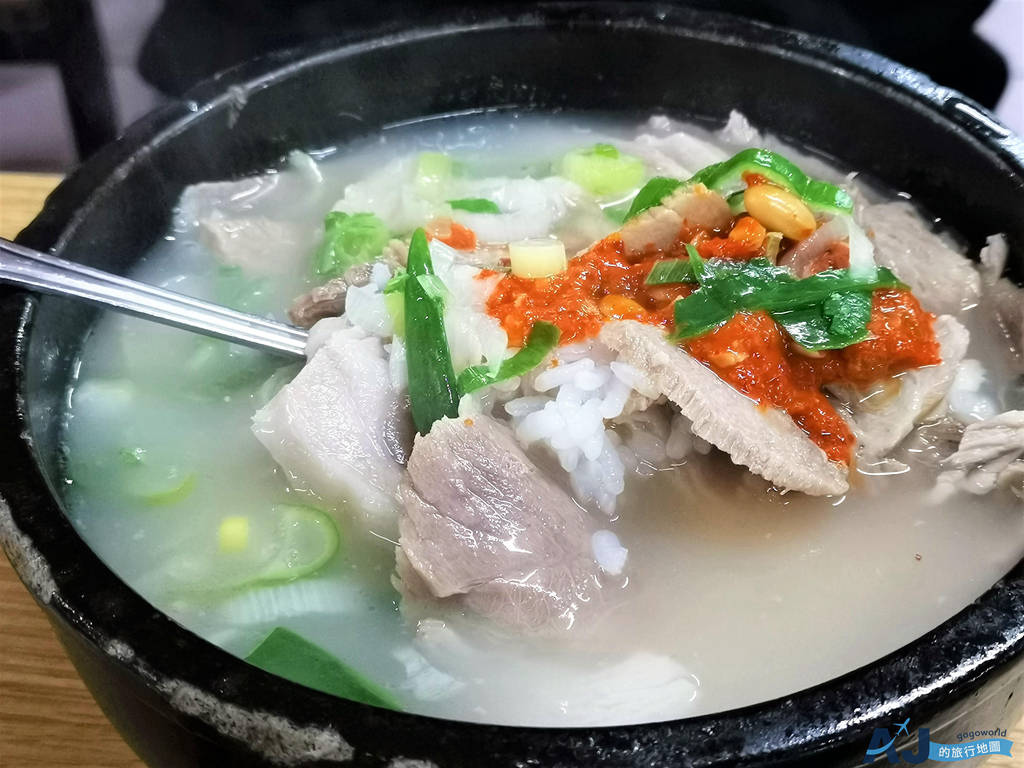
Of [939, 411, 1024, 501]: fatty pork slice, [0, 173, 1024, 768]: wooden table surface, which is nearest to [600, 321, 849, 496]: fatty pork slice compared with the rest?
[939, 411, 1024, 501]: fatty pork slice

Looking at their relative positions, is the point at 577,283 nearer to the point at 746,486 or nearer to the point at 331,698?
the point at 746,486

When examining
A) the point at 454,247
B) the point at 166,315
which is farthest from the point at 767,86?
the point at 166,315

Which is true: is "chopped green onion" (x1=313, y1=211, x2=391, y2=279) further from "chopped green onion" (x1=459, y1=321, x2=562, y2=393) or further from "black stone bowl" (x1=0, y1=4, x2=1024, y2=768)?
"chopped green onion" (x1=459, y1=321, x2=562, y2=393)

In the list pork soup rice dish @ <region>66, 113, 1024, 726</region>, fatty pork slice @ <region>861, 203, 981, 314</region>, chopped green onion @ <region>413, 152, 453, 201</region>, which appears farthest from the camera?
chopped green onion @ <region>413, 152, 453, 201</region>

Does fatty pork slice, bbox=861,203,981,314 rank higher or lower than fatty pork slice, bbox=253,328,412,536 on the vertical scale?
higher

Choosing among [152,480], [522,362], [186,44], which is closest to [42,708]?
[152,480]

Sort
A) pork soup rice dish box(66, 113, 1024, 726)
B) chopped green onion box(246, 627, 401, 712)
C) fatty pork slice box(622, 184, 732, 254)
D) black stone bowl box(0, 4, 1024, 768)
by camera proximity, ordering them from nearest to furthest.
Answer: black stone bowl box(0, 4, 1024, 768)
chopped green onion box(246, 627, 401, 712)
pork soup rice dish box(66, 113, 1024, 726)
fatty pork slice box(622, 184, 732, 254)

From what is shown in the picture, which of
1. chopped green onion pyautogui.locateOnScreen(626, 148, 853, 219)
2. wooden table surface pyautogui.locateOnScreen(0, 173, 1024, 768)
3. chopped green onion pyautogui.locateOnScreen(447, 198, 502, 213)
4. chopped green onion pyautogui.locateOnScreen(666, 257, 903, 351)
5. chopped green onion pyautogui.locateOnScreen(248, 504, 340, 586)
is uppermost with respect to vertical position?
chopped green onion pyautogui.locateOnScreen(626, 148, 853, 219)
